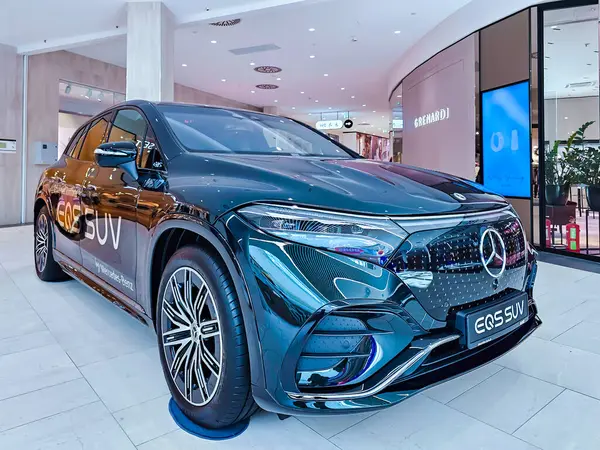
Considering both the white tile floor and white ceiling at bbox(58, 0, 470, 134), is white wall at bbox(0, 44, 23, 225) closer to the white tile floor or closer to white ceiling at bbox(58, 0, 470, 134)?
white ceiling at bbox(58, 0, 470, 134)

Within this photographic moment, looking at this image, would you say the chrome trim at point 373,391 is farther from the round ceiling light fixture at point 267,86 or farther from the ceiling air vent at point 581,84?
the round ceiling light fixture at point 267,86

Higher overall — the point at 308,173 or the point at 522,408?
the point at 308,173

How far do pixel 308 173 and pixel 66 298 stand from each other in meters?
2.18

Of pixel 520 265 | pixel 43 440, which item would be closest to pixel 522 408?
pixel 520 265

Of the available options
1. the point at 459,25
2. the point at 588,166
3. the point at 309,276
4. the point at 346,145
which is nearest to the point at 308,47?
the point at 459,25

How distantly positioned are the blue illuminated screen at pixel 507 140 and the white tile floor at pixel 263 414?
3.57 m

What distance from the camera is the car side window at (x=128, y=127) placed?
1841 millimetres

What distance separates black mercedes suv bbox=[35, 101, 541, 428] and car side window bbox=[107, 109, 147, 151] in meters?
0.13

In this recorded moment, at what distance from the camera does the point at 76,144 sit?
2.74 metres

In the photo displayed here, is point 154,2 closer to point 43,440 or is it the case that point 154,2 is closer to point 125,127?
point 125,127

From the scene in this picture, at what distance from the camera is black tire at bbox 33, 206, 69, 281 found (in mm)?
2863

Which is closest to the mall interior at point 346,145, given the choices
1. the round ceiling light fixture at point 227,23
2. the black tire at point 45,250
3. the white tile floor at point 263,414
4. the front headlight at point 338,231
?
the white tile floor at point 263,414

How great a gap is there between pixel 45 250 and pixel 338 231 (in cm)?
268

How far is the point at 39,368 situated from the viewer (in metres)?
1.79
